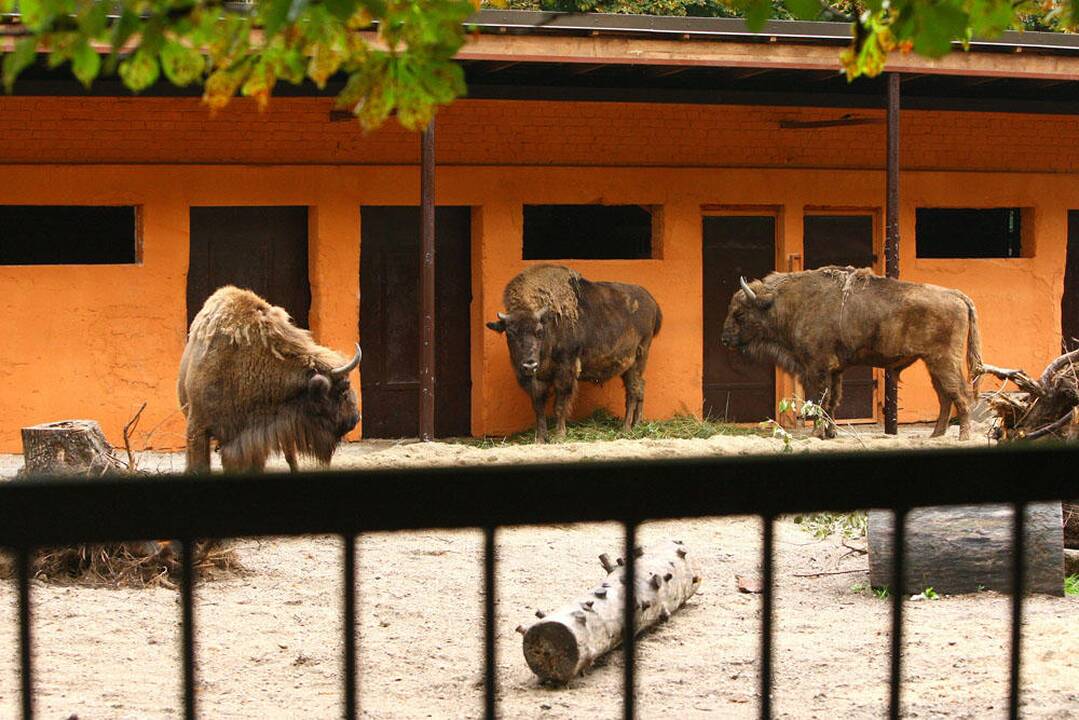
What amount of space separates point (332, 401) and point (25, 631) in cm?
762

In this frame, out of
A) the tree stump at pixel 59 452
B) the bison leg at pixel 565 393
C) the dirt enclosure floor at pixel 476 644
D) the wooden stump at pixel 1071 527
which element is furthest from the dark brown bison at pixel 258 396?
the bison leg at pixel 565 393

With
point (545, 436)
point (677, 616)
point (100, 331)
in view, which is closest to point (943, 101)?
point (545, 436)

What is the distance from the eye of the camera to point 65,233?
15.0 m

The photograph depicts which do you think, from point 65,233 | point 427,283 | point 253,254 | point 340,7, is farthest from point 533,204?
point 340,7

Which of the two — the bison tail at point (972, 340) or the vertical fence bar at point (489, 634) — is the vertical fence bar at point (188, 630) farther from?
the bison tail at point (972, 340)

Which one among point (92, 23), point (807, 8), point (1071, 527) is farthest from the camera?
point (1071, 527)

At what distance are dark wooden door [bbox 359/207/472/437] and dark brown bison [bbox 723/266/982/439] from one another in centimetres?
275

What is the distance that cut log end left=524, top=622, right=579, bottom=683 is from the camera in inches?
247

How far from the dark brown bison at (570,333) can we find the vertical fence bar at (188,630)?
1232 centimetres

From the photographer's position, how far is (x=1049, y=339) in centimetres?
1688

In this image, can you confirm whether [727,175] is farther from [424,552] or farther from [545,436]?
[424,552]

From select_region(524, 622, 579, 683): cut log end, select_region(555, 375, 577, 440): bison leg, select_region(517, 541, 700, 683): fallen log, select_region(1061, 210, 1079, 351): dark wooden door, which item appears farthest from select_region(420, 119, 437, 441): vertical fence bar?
select_region(1061, 210, 1079, 351): dark wooden door

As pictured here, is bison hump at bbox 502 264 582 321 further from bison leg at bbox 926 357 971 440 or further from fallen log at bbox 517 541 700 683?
fallen log at bbox 517 541 700 683

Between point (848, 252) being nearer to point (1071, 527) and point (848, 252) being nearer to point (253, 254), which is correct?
point (253, 254)
